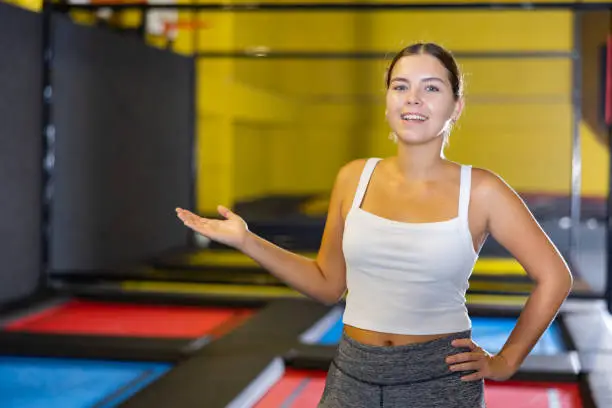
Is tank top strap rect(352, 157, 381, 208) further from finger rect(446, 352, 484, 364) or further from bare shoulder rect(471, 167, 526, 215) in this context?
finger rect(446, 352, 484, 364)

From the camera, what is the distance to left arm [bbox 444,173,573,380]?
130 centimetres

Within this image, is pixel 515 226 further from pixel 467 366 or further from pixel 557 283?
pixel 467 366

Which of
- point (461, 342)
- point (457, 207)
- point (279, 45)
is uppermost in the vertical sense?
point (279, 45)

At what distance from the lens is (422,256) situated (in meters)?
1.25

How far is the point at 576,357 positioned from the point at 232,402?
3.80 ft

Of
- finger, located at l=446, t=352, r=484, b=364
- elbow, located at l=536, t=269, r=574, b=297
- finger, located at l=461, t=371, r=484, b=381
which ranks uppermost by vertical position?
elbow, located at l=536, t=269, r=574, b=297

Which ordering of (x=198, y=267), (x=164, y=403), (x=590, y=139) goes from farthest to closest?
(x=590, y=139) → (x=198, y=267) → (x=164, y=403)

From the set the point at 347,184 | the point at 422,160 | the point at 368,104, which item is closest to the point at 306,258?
the point at 347,184

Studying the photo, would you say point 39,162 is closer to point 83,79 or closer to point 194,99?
point 83,79

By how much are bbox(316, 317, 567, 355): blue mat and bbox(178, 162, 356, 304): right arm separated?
1.63m

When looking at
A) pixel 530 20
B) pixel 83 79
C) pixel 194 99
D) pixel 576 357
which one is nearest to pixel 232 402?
pixel 576 357

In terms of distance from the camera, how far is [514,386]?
8.73ft

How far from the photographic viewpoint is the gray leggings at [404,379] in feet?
4.12

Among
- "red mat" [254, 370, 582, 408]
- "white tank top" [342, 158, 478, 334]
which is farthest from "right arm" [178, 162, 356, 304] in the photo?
"red mat" [254, 370, 582, 408]
